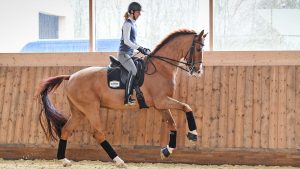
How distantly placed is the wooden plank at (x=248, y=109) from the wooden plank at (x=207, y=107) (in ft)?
1.84

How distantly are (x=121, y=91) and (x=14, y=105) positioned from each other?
228 centimetres

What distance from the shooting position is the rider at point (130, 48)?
759 centimetres

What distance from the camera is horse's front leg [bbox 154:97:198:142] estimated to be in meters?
7.18

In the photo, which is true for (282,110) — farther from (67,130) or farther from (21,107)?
(21,107)

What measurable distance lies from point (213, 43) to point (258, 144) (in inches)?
70.4

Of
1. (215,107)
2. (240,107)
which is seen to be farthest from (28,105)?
(240,107)

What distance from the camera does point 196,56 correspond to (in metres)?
7.55

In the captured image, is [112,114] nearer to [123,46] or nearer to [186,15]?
[123,46]

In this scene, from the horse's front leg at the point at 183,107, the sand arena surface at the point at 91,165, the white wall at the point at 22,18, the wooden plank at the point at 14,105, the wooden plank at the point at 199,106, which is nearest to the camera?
the horse's front leg at the point at 183,107

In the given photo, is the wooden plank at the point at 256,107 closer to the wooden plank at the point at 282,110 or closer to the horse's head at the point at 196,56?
the wooden plank at the point at 282,110

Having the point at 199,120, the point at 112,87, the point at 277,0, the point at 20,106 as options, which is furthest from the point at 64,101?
the point at 277,0

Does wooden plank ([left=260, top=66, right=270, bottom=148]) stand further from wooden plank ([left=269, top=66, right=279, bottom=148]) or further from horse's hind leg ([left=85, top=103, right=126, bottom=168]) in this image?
horse's hind leg ([left=85, top=103, right=126, bottom=168])

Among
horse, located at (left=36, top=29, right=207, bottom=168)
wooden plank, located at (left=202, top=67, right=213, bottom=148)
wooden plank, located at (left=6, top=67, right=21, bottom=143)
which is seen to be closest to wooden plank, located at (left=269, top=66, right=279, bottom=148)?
wooden plank, located at (left=202, top=67, right=213, bottom=148)

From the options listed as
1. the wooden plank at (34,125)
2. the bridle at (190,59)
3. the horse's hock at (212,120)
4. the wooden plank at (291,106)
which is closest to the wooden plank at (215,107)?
the horse's hock at (212,120)
